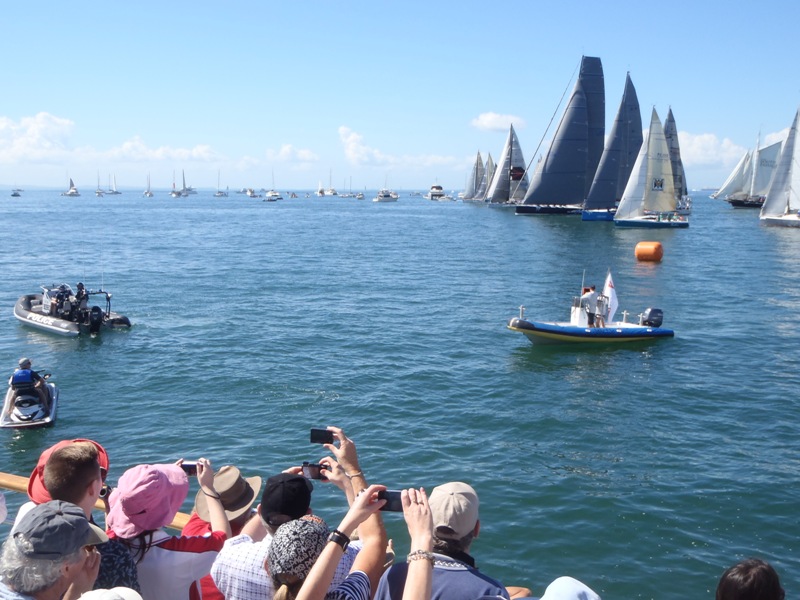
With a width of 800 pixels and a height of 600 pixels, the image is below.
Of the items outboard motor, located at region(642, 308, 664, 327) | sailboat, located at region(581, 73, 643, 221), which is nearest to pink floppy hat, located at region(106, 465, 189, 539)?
outboard motor, located at region(642, 308, 664, 327)

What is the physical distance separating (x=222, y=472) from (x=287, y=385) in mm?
15353

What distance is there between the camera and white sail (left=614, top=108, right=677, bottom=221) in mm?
78875

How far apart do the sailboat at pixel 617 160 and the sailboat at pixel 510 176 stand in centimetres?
3232

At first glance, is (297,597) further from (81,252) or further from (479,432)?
(81,252)

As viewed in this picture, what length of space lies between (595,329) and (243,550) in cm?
2190

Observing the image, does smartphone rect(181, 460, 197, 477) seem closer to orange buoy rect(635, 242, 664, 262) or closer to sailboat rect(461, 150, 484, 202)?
orange buoy rect(635, 242, 664, 262)

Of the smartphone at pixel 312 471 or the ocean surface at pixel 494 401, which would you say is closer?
the smartphone at pixel 312 471

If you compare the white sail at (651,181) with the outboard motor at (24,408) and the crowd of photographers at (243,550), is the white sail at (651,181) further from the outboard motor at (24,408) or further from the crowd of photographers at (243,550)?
the crowd of photographers at (243,550)

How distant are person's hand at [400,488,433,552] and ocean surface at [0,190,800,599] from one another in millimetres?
7830

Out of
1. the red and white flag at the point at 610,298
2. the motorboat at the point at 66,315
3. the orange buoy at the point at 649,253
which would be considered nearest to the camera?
the red and white flag at the point at 610,298

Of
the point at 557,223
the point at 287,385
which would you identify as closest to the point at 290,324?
the point at 287,385

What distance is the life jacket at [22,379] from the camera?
17062 mm

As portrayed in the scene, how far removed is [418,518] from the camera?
3.76m

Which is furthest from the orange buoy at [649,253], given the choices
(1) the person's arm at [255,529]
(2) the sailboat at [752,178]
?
(2) the sailboat at [752,178]
